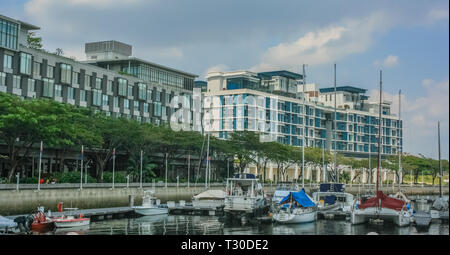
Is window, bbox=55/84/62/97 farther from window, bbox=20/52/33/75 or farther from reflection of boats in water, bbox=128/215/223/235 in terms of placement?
reflection of boats in water, bbox=128/215/223/235

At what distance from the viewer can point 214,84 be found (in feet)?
513

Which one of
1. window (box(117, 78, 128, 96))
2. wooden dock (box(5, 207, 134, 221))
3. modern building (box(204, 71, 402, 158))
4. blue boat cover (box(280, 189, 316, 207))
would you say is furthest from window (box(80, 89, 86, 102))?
blue boat cover (box(280, 189, 316, 207))

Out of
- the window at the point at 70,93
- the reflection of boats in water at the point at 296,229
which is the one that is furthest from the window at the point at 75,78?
the reflection of boats in water at the point at 296,229

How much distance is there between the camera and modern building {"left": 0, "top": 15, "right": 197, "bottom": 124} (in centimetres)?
8456

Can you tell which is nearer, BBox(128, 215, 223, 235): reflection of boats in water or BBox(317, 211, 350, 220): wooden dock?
BBox(128, 215, 223, 235): reflection of boats in water

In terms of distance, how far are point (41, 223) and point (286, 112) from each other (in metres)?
121

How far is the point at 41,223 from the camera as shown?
3978cm

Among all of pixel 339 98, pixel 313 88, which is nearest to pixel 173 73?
pixel 313 88

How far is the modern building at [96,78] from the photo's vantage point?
277ft

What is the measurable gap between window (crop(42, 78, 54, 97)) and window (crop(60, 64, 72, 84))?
2745 millimetres

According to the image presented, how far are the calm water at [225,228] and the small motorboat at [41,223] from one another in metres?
1.02

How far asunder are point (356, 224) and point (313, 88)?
13554 centimetres

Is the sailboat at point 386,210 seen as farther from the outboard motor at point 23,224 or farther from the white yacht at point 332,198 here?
the outboard motor at point 23,224

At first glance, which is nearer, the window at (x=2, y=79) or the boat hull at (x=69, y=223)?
the boat hull at (x=69, y=223)
